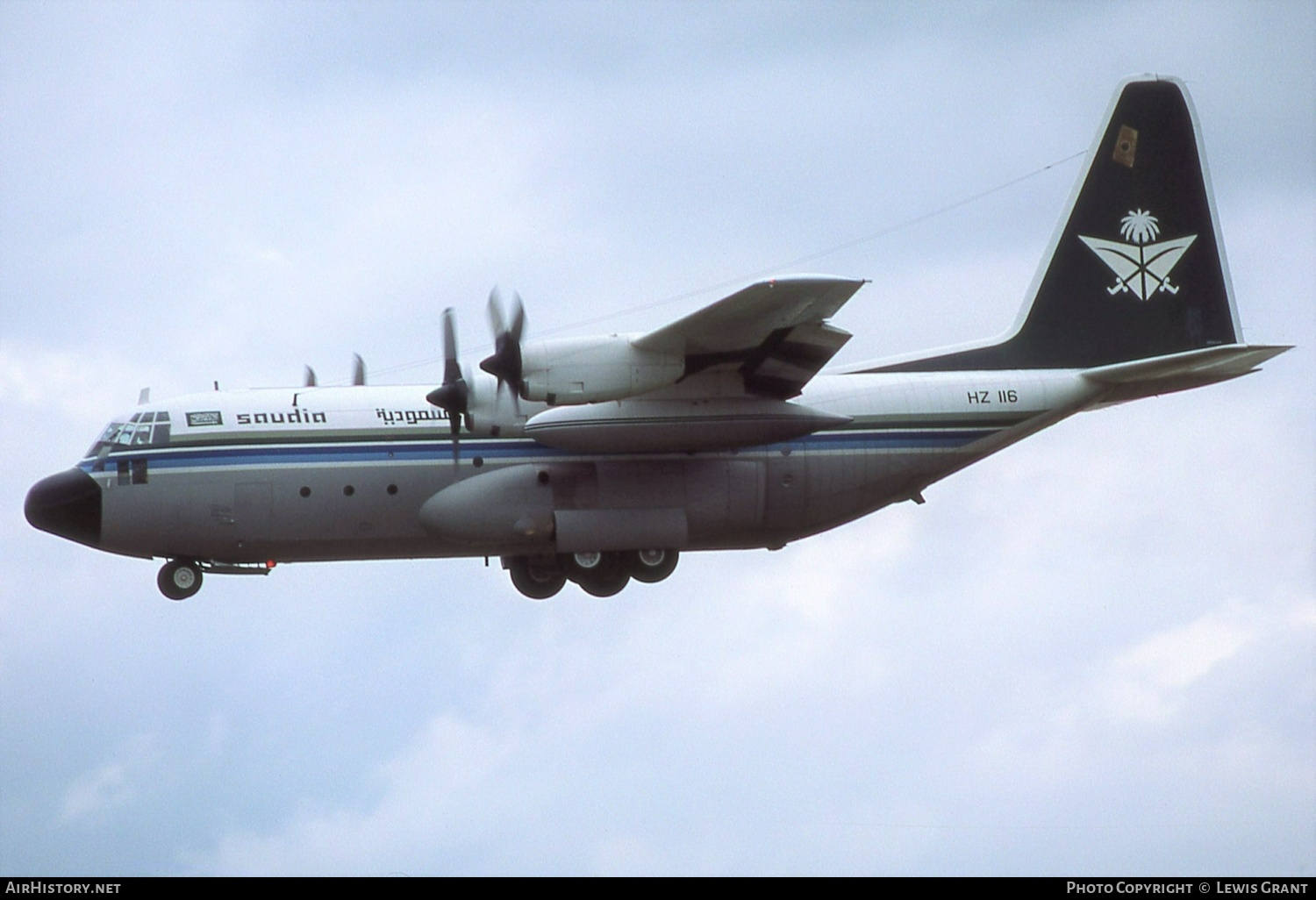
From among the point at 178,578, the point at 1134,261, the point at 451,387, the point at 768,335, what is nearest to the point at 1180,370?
the point at 1134,261

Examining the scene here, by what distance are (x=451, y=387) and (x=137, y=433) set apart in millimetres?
4974

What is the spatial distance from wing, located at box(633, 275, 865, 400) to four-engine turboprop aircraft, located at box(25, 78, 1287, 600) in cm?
4

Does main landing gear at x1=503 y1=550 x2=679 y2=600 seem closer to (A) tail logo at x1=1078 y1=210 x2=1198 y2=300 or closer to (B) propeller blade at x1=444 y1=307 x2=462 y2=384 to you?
(B) propeller blade at x1=444 y1=307 x2=462 y2=384

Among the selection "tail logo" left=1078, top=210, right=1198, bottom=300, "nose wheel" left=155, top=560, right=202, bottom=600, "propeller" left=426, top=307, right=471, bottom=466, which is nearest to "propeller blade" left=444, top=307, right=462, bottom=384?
"propeller" left=426, top=307, right=471, bottom=466

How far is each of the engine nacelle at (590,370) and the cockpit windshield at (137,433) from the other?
6157 millimetres

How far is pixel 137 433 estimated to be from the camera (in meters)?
25.0

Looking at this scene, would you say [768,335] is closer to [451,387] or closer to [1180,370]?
[451,387]

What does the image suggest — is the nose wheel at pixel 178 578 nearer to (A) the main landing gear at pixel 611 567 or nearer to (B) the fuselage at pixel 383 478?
(B) the fuselage at pixel 383 478

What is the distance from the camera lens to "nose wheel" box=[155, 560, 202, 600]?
25.3 m

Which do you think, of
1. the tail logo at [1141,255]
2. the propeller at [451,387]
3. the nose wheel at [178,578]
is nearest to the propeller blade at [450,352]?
the propeller at [451,387]

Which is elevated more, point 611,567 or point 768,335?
point 768,335
